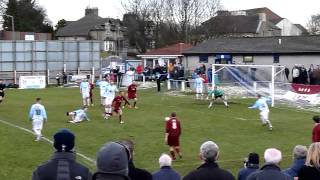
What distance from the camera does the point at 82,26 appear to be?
Answer: 12594 cm

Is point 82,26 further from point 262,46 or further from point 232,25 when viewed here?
point 262,46

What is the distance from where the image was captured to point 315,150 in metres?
9.27

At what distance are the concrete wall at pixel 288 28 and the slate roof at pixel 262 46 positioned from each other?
6212 centimetres

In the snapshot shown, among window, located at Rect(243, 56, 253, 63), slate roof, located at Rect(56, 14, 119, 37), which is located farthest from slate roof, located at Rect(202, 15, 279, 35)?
window, located at Rect(243, 56, 253, 63)

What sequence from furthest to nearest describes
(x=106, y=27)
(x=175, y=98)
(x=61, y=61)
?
(x=106, y=27), (x=61, y=61), (x=175, y=98)

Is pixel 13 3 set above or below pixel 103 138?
above

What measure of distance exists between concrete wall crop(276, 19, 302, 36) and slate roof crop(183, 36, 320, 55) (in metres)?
62.1

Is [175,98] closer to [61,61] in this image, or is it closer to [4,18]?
[61,61]

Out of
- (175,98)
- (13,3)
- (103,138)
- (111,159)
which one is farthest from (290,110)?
(13,3)

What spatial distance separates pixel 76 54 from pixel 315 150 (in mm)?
56859

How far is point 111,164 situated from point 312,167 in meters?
4.23

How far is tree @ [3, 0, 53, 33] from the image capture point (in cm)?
10612

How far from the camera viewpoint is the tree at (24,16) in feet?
348

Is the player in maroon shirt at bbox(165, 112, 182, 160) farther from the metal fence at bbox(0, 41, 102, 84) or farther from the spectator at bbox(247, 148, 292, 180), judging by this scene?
the metal fence at bbox(0, 41, 102, 84)
